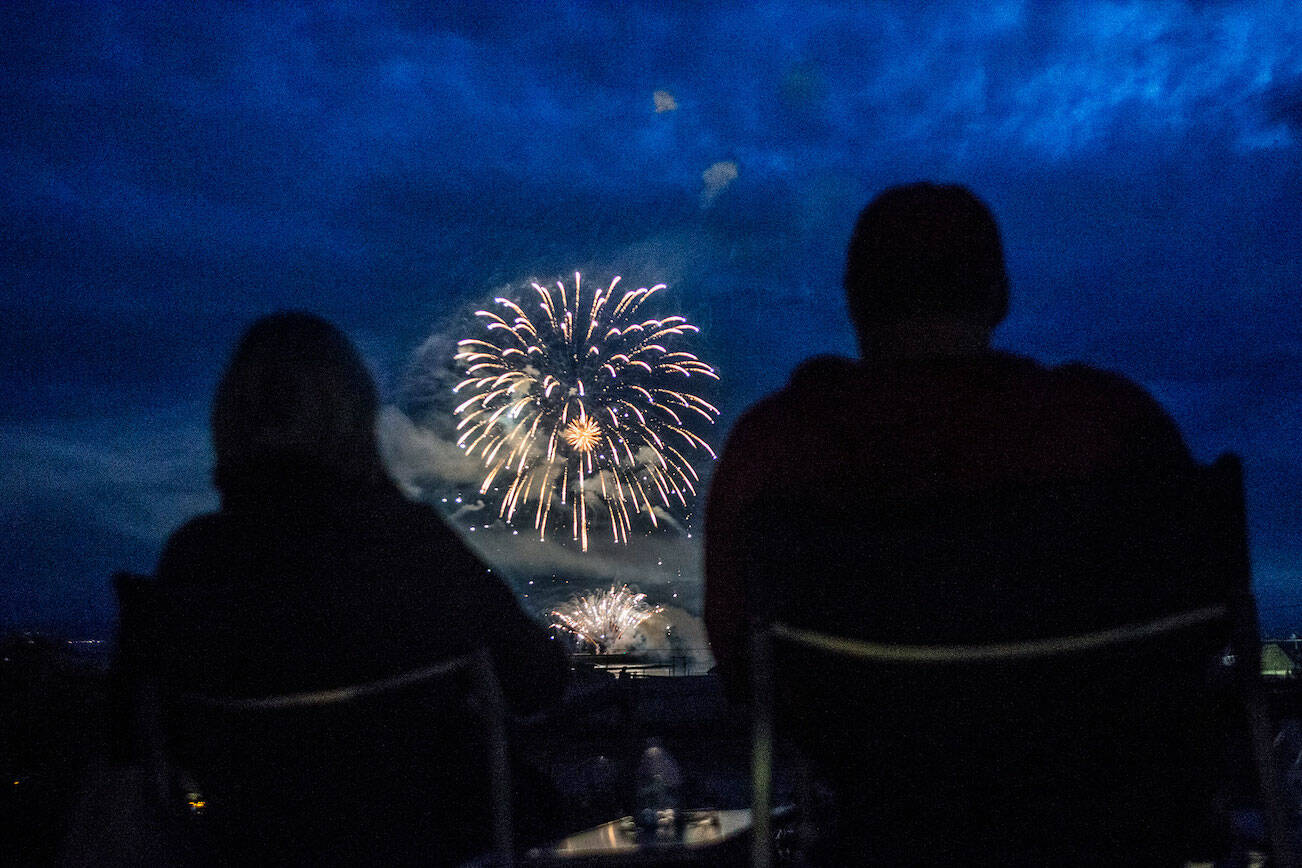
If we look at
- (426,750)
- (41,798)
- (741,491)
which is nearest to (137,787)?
(426,750)

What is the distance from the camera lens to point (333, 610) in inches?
71.6

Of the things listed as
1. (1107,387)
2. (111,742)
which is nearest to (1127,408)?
(1107,387)

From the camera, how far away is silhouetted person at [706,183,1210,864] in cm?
138

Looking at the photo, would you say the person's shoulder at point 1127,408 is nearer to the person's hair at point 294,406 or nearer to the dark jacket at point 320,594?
the dark jacket at point 320,594

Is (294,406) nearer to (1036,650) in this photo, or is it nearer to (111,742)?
(111,742)

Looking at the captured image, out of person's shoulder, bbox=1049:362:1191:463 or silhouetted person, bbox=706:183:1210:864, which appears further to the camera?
person's shoulder, bbox=1049:362:1191:463

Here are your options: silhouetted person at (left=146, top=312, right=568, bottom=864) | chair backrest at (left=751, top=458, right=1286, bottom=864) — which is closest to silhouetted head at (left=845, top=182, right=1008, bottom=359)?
chair backrest at (left=751, top=458, right=1286, bottom=864)

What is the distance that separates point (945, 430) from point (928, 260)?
0.45m

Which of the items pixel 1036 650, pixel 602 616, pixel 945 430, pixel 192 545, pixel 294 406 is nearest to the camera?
pixel 1036 650

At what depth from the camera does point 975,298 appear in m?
1.84

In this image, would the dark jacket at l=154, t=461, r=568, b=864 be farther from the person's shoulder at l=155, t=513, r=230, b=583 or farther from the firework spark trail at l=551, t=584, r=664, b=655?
the firework spark trail at l=551, t=584, r=664, b=655

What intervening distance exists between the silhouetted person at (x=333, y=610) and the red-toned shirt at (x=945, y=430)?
0.62m

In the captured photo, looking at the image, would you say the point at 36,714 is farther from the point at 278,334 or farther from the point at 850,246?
the point at 850,246

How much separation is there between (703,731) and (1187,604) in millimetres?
2477
